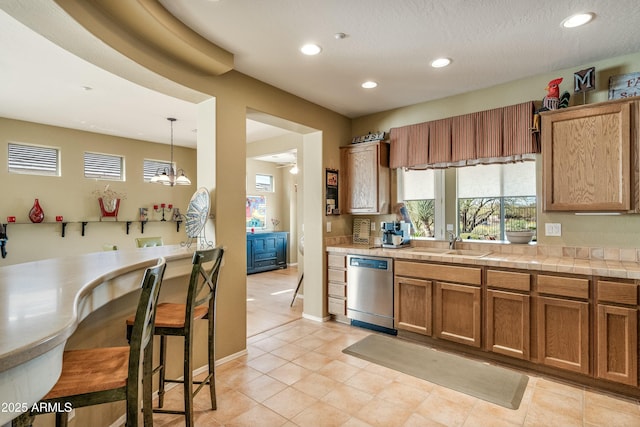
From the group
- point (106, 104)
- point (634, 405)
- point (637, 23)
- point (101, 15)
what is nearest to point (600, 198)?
point (637, 23)

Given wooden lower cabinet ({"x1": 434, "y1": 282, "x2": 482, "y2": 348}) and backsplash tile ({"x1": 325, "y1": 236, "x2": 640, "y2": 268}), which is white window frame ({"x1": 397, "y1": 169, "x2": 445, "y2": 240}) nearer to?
backsplash tile ({"x1": 325, "y1": 236, "x2": 640, "y2": 268})

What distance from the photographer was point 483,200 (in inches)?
141

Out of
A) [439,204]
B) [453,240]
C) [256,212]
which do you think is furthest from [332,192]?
[256,212]

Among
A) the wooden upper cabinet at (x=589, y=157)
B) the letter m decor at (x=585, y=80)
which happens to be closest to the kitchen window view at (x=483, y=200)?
the wooden upper cabinet at (x=589, y=157)

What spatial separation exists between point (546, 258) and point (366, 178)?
2.06 m

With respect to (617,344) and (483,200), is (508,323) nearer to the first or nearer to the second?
(617,344)

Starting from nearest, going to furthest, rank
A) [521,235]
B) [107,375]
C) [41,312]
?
[41,312] → [107,375] → [521,235]

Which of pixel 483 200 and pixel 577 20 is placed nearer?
pixel 577 20

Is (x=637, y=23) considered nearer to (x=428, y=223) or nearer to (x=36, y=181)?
(x=428, y=223)

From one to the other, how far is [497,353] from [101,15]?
3843 mm

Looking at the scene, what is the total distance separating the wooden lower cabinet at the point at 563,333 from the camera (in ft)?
7.99

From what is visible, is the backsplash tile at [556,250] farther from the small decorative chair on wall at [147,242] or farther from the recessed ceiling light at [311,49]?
the small decorative chair on wall at [147,242]

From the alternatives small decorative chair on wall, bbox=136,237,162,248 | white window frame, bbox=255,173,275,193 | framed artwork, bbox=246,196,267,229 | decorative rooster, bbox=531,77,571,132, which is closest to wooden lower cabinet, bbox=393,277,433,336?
decorative rooster, bbox=531,77,571,132

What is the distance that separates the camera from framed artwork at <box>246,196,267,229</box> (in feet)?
26.2
